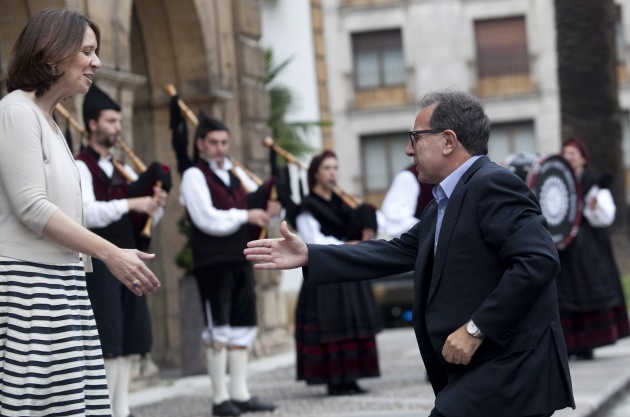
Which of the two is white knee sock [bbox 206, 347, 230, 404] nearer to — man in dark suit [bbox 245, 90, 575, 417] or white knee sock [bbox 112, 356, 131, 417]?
white knee sock [bbox 112, 356, 131, 417]

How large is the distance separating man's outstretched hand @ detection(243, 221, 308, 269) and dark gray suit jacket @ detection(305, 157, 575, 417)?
1.42 ft

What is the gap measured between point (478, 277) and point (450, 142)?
491mm

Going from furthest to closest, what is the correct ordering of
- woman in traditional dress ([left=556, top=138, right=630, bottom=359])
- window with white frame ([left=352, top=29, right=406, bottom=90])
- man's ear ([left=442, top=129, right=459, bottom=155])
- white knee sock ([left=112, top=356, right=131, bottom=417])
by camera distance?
window with white frame ([left=352, top=29, right=406, bottom=90]) → woman in traditional dress ([left=556, top=138, right=630, bottom=359]) → white knee sock ([left=112, top=356, right=131, bottom=417]) → man's ear ([left=442, top=129, right=459, bottom=155])

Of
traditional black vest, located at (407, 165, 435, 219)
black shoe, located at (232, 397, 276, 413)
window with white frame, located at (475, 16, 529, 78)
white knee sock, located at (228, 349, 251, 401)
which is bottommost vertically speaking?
black shoe, located at (232, 397, 276, 413)

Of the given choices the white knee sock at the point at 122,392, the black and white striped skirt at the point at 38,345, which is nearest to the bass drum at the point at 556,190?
the white knee sock at the point at 122,392

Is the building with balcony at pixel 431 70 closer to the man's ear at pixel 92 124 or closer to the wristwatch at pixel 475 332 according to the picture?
the man's ear at pixel 92 124

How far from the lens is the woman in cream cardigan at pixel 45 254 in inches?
183

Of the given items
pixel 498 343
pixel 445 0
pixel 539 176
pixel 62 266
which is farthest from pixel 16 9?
pixel 445 0

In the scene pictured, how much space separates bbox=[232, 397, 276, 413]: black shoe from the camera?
9133 millimetres

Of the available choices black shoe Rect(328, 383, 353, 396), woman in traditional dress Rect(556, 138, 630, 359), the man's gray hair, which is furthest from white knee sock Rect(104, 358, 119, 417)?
woman in traditional dress Rect(556, 138, 630, 359)

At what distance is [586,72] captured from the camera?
744 inches

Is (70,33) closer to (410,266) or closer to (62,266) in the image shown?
(62,266)

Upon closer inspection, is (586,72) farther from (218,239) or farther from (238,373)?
(238,373)

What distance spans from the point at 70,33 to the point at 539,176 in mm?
6839
